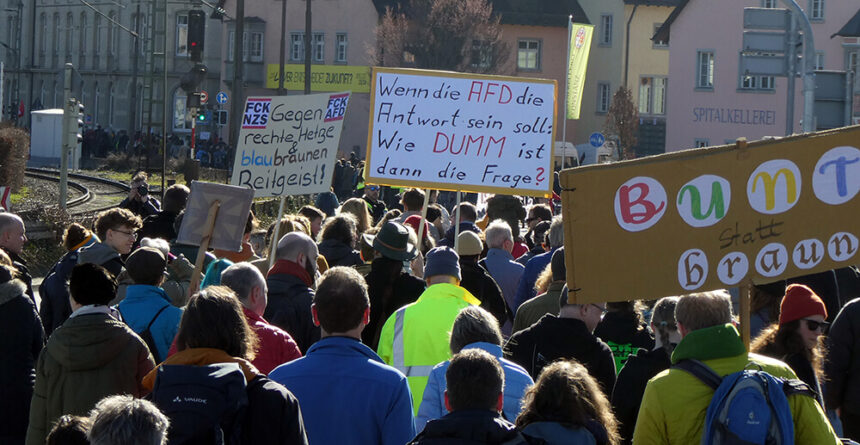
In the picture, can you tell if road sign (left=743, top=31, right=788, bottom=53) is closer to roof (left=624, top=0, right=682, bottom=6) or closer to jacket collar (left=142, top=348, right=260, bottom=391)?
jacket collar (left=142, top=348, right=260, bottom=391)

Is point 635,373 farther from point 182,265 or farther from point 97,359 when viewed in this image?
point 182,265

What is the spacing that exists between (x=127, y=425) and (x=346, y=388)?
135 centimetres

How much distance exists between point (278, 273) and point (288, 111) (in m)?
3.92

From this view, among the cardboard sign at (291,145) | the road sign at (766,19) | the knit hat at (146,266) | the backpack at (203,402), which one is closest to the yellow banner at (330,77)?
the road sign at (766,19)

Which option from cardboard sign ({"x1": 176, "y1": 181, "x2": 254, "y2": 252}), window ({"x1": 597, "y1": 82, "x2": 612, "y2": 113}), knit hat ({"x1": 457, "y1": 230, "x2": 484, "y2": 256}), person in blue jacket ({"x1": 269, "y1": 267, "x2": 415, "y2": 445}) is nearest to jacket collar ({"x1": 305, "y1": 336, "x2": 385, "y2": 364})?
person in blue jacket ({"x1": 269, "y1": 267, "x2": 415, "y2": 445})

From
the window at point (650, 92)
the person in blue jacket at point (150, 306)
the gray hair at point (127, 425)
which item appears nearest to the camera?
the gray hair at point (127, 425)

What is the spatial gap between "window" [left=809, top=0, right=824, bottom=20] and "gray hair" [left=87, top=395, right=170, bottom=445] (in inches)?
2005

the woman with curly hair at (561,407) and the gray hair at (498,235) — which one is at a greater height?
the gray hair at (498,235)

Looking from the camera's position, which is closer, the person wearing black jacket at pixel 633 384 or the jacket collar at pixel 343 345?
the jacket collar at pixel 343 345

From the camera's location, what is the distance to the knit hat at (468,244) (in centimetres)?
891

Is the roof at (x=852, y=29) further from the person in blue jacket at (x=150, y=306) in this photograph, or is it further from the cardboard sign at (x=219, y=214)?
the person in blue jacket at (x=150, y=306)

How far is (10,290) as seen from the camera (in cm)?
709

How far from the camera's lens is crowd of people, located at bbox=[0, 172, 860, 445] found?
179 inches

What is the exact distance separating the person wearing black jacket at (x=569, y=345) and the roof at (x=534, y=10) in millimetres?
59568
